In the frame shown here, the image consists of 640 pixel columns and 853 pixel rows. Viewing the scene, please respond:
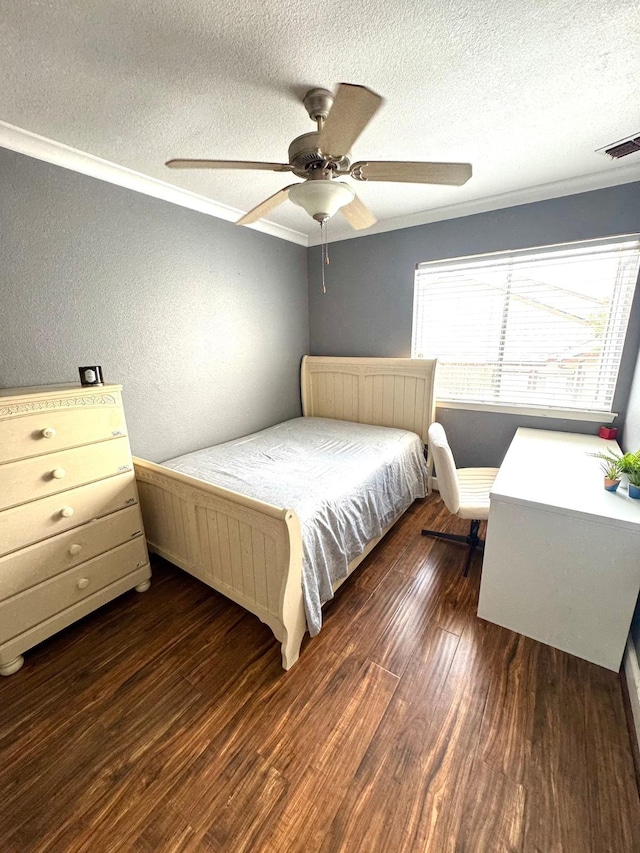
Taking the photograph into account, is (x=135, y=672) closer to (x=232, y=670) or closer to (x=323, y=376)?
(x=232, y=670)

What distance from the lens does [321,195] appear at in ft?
4.23

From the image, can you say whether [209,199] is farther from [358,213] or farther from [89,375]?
[89,375]

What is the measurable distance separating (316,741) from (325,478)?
113cm

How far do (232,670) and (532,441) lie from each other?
2.26m

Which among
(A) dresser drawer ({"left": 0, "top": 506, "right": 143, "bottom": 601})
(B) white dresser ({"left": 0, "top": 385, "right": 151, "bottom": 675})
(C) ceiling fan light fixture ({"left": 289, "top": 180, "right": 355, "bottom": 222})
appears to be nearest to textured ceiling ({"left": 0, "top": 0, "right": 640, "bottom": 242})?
(C) ceiling fan light fixture ({"left": 289, "top": 180, "right": 355, "bottom": 222})

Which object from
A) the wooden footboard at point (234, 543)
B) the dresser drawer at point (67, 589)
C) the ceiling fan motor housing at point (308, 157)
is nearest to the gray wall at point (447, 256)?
the ceiling fan motor housing at point (308, 157)

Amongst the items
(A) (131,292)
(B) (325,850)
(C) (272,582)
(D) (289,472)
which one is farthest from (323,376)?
(B) (325,850)

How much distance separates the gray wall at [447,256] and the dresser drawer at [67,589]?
99.3 inches

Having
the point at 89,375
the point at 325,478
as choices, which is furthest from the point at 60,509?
the point at 325,478

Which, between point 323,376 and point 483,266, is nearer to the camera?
point 483,266

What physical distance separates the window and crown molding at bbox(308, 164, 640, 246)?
0.32 metres

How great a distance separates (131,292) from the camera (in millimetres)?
2119

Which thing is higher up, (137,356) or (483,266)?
(483,266)

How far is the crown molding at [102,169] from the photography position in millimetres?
1597
